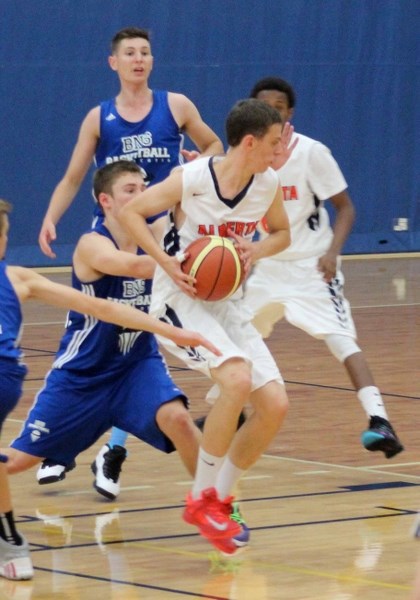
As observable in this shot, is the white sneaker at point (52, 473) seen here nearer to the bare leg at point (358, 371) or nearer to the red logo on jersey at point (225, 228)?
the red logo on jersey at point (225, 228)

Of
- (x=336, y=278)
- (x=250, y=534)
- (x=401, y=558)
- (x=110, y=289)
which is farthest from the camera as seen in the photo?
(x=336, y=278)

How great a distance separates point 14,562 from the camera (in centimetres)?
465

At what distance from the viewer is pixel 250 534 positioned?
209 inches

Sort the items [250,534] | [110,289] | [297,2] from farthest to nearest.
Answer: [297,2] < [110,289] < [250,534]

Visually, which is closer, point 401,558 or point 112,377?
point 401,558

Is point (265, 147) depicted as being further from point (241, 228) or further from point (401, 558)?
point (401, 558)

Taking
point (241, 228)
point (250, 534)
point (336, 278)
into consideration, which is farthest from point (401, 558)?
point (336, 278)

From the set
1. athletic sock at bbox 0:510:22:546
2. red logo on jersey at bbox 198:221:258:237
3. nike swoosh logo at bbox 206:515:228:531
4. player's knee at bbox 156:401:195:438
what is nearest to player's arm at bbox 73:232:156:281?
red logo on jersey at bbox 198:221:258:237

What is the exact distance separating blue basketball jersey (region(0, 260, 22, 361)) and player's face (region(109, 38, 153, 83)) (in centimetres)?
256

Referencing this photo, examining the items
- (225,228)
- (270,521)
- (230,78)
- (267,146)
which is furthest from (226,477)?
(230,78)

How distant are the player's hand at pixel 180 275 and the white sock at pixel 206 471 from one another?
1.81 feet

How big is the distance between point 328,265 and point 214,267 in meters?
1.95

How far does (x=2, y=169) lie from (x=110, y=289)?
924cm

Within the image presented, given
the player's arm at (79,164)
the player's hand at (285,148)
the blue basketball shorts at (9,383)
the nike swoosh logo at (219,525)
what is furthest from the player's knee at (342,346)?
the blue basketball shorts at (9,383)
